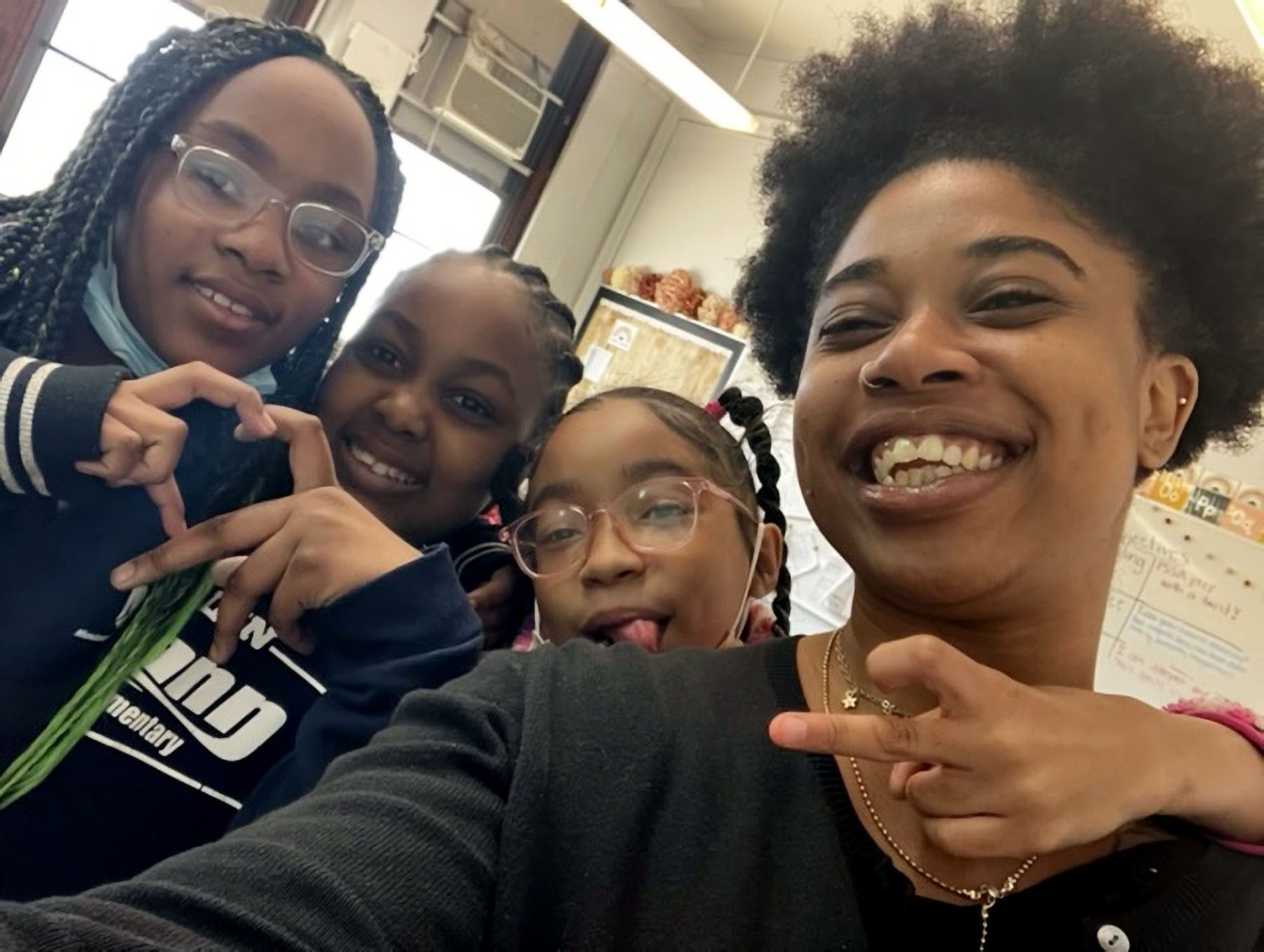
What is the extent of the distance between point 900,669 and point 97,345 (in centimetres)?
98

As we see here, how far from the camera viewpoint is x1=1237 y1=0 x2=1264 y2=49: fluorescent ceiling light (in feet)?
6.42

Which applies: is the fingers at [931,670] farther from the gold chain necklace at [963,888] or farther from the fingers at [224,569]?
the fingers at [224,569]

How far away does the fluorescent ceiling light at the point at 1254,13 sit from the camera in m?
1.96

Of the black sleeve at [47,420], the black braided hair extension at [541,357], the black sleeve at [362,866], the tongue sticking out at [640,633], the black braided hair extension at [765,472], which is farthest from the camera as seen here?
the black braided hair extension at [765,472]

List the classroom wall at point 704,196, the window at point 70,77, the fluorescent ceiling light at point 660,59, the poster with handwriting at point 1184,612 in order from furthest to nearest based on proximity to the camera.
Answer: the classroom wall at point 704,196 < the window at point 70,77 < the poster with handwriting at point 1184,612 < the fluorescent ceiling light at point 660,59

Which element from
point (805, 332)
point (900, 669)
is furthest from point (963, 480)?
point (805, 332)

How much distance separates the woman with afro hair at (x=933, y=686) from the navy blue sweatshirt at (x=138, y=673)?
0.19 m

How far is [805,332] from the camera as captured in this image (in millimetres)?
1182

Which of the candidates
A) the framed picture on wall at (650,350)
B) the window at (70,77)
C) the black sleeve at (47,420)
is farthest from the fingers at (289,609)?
A: the framed picture on wall at (650,350)

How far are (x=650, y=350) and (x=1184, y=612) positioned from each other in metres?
2.82

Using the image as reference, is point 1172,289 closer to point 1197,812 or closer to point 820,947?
point 1197,812

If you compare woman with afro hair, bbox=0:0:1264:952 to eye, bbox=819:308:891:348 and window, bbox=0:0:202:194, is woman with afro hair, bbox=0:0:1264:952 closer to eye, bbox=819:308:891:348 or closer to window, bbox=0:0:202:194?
eye, bbox=819:308:891:348

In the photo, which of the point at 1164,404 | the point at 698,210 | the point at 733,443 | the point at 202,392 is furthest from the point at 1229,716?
the point at 698,210

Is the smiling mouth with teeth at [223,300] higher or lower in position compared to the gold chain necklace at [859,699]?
higher
